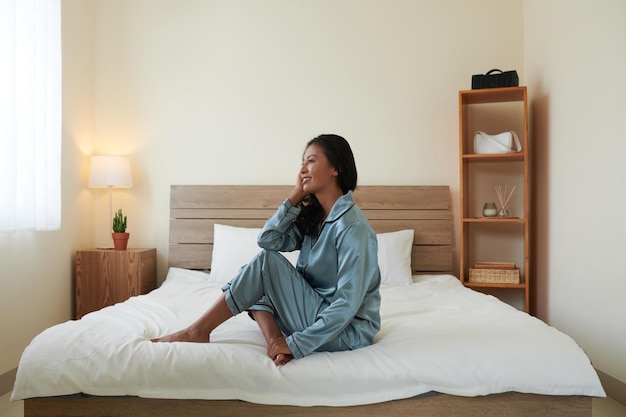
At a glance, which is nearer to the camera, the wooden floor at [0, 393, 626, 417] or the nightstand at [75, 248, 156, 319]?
the wooden floor at [0, 393, 626, 417]

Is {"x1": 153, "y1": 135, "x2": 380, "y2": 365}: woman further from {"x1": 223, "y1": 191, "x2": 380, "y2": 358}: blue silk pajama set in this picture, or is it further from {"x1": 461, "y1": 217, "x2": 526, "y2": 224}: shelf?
{"x1": 461, "y1": 217, "x2": 526, "y2": 224}: shelf

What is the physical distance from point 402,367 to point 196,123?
102 inches

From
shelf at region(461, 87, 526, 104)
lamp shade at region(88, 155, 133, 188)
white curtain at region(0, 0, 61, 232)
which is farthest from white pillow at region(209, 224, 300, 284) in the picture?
shelf at region(461, 87, 526, 104)

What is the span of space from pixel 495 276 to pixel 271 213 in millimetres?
1487

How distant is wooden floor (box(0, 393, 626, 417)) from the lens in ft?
7.68

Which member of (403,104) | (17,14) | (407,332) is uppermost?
(17,14)

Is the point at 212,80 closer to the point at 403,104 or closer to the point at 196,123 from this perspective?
the point at 196,123

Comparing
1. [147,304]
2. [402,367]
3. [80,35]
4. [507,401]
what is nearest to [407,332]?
[402,367]

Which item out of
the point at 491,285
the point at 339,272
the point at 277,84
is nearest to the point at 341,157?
the point at 339,272

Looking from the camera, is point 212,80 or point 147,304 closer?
point 147,304

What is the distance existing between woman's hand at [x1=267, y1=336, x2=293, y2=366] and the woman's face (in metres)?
0.57

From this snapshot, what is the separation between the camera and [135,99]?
150 inches

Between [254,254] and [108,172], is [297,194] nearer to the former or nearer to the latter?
[254,254]

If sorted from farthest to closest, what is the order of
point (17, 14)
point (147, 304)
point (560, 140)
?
point (560, 140)
point (17, 14)
point (147, 304)
